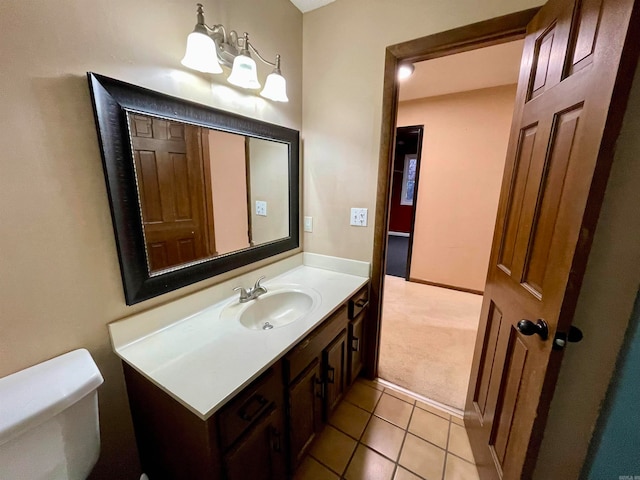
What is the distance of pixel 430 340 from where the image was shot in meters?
2.30

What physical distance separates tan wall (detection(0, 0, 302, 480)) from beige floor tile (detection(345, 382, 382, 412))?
118 centimetres

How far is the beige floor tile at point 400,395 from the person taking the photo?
1673 mm

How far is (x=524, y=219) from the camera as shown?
98 centimetres

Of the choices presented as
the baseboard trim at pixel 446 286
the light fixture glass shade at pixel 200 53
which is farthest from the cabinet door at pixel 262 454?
the baseboard trim at pixel 446 286

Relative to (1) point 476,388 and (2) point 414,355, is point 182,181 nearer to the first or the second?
(1) point 476,388

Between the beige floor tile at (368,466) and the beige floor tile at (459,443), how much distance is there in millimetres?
364

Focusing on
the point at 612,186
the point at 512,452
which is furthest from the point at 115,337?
Answer: the point at 612,186

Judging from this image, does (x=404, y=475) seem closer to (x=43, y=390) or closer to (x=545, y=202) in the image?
(x=545, y=202)

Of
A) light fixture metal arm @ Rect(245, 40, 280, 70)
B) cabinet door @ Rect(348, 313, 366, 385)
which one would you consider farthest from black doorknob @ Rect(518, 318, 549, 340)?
light fixture metal arm @ Rect(245, 40, 280, 70)

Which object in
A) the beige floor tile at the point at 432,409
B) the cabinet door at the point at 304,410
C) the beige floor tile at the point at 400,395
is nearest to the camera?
the cabinet door at the point at 304,410

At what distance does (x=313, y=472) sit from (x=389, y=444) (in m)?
0.44

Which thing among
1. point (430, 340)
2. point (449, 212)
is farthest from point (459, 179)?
point (430, 340)

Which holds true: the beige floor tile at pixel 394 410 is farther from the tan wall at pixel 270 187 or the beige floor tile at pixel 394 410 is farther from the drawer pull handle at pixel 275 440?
the tan wall at pixel 270 187

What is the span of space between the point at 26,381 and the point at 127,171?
2.24 ft
